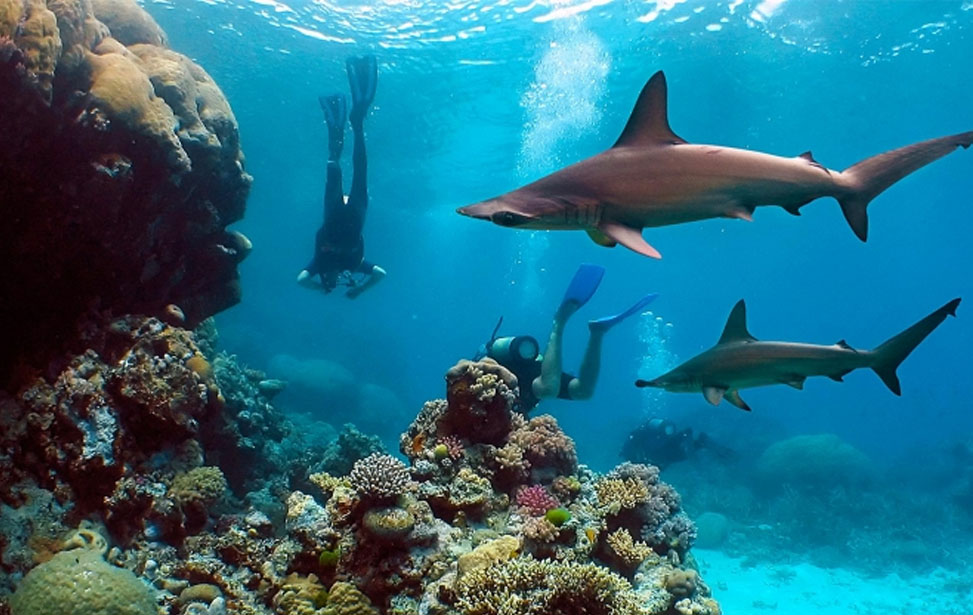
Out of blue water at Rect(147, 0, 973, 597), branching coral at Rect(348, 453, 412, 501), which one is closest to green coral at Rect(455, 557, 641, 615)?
branching coral at Rect(348, 453, 412, 501)

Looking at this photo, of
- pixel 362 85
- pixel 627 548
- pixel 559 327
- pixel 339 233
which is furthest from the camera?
pixel 362 85

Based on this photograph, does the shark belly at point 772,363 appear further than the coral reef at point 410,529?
Yes

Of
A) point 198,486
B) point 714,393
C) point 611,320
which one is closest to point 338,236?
point 611,320

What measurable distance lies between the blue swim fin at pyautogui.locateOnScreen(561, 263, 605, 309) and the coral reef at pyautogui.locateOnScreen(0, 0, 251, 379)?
510cm

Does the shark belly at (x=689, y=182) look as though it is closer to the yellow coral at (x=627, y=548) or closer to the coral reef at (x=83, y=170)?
the yellow coral at (x=627, y=548)

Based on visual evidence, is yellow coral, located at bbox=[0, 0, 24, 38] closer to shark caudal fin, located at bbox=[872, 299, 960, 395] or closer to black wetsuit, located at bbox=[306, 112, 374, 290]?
black wetsuit, located at bbox=[306, 112, 374, 290]

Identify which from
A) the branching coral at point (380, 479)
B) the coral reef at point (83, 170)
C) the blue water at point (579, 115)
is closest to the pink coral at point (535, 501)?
the branching coral at point (380, 479)

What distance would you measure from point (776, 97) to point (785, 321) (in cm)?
10001

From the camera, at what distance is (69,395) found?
5.33 metres

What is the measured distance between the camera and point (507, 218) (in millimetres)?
2582

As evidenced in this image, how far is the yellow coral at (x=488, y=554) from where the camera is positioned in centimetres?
408

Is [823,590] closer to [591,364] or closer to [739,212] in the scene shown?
[591,364]

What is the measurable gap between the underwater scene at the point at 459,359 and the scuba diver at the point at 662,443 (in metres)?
0.11

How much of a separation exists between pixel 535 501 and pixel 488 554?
3.99 feet
